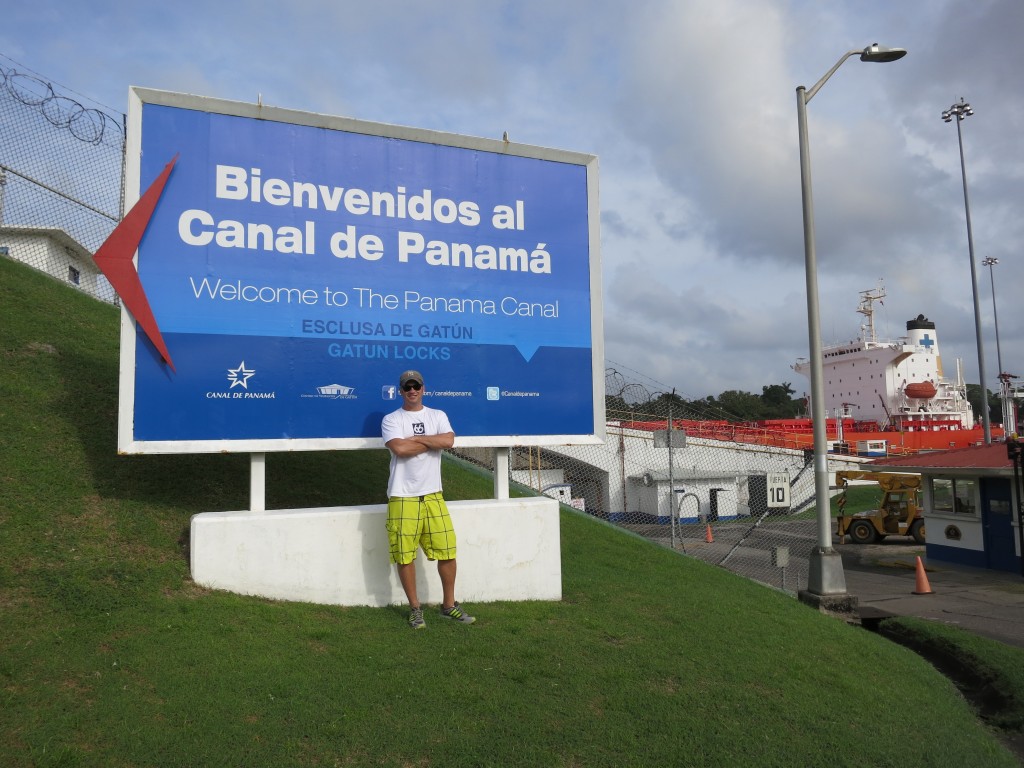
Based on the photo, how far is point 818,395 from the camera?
988 cm

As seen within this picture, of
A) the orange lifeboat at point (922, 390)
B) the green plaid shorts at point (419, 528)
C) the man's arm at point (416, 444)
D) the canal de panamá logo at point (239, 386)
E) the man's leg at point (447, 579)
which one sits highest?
the orange lifeboat at point (922, 390)

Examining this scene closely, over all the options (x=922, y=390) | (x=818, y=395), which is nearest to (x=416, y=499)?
(x=818, y=395)

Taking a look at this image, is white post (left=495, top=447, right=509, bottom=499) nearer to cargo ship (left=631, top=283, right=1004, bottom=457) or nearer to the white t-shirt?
the white t-shirt

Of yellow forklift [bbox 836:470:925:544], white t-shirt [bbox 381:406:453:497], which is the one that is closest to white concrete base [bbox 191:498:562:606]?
white t-shirt [bbox 381:406:453:497]

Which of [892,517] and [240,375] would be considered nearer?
[240,375]

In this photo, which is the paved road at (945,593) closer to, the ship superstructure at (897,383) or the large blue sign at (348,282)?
the large blue sign at (348,282)

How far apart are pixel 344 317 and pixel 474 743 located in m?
3.73

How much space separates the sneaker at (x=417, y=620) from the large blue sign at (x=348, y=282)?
1554 millimetres

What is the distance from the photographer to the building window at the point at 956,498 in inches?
645

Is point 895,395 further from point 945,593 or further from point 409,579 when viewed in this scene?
point 409,579

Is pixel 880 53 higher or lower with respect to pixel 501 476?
higher

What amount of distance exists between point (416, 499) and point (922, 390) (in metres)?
51.8

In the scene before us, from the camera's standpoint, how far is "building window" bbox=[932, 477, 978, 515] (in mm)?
16375

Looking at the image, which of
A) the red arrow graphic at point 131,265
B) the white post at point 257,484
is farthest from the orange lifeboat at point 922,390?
the red arrow graphic at point 131,265
